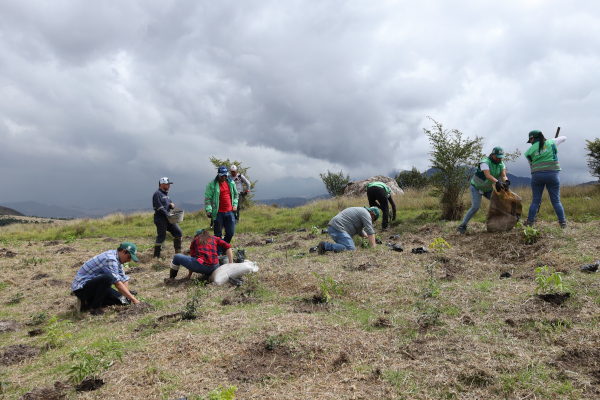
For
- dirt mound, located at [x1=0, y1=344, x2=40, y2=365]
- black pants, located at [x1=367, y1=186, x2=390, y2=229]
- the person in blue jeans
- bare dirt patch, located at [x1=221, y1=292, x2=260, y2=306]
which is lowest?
dirt mound, located at [x1=0, y1=344, x2=40, y2=365]

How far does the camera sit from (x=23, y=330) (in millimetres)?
5395

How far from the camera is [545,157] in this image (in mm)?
7746

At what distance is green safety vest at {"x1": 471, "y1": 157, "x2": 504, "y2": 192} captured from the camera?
8.29m

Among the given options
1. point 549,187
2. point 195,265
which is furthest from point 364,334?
point 549,187

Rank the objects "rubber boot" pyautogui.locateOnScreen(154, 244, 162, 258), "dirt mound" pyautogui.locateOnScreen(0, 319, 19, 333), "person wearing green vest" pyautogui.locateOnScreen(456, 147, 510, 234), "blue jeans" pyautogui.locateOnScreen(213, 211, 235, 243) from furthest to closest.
Answer: "rubber boot" pyautogui.locateOnScreen(154, 244, 162, 258), "blue jeans" pyautogui.locateOnScreen(213, 211, 235, 243), "person wearing green vest" pyautogui.locateOnScreen(456, 147, 510, 234), "dirt mound" pyautogui.locateOnScreen(0, 319, 19, 333)

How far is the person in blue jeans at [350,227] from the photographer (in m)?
8.18

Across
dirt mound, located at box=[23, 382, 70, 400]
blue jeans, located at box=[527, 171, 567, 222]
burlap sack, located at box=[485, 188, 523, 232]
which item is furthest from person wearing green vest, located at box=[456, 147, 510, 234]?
dirt mound, located at box=[23, 382, 70, 400]

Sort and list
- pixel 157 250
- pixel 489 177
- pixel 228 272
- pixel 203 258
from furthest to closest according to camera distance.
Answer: pixel 157 250 → pixel 489 177 → pixel 203 258 → pixel 228 272

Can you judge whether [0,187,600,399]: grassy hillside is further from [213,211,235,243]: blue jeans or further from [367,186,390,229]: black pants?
[367,186,390,229]: black pants

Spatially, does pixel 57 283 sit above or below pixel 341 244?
below

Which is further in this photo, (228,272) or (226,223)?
(226,223)

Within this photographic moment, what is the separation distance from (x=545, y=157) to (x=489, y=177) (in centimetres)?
117

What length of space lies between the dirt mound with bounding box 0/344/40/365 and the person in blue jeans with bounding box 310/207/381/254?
17.6 ft

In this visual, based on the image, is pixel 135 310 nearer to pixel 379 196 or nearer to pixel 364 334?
pixel 364 334
